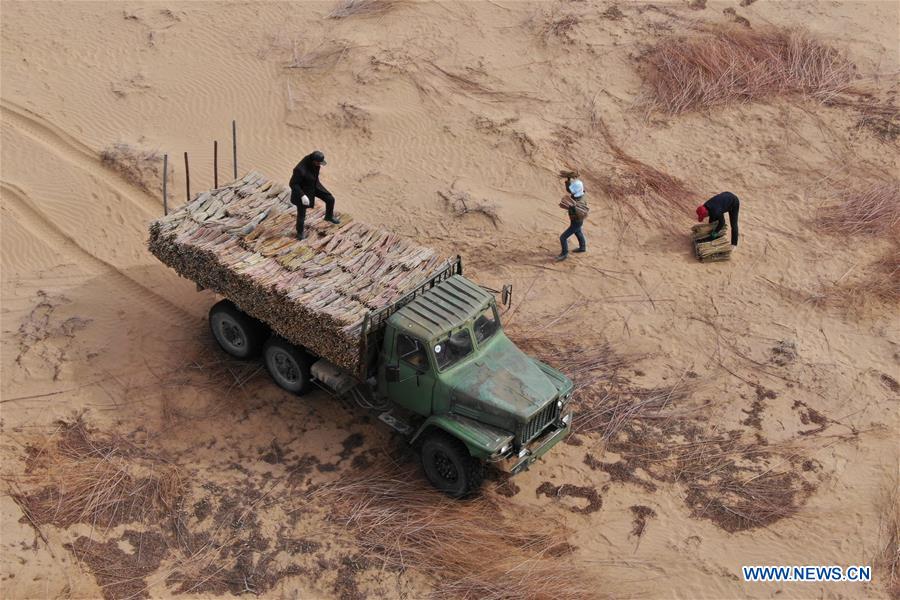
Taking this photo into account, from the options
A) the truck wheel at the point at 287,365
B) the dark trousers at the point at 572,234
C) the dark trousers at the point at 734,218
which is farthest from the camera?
the dark trousers at the point at 734,218

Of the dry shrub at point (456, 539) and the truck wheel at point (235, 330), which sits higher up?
the truck wheel at point (235, 330)

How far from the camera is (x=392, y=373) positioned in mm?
9562

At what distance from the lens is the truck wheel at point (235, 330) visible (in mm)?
10984

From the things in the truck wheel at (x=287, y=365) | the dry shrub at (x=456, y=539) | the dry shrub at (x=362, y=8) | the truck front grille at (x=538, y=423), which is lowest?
the dry shrub at (x=456, y=539)

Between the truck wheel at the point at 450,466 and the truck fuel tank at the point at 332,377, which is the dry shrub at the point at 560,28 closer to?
the truck fuel tank at the point at 332,377

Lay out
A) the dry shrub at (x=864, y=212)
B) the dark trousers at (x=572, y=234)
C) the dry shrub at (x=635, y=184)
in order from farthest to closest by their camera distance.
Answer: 1. the dry shrub at (x=635, y=184)
2. the dry shrub at (x=864, y=212)
3. the dark trousers at (x=572, y=234)

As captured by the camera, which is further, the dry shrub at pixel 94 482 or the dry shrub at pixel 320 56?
the dry shrub at pixel 320 56

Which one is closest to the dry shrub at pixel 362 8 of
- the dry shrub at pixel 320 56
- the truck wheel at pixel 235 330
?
the dry shrub at pixel 320 56

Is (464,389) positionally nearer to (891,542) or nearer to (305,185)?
(305,185)

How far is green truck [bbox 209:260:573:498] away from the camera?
9242 millimetres

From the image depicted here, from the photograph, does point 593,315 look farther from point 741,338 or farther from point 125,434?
point 125,434

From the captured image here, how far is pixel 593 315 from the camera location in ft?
41.9

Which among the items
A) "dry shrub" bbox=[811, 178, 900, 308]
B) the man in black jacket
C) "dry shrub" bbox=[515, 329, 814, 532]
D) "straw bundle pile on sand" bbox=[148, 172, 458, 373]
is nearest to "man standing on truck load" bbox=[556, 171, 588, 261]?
the man in black jacket

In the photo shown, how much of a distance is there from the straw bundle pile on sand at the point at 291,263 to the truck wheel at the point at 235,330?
0.45 metres
